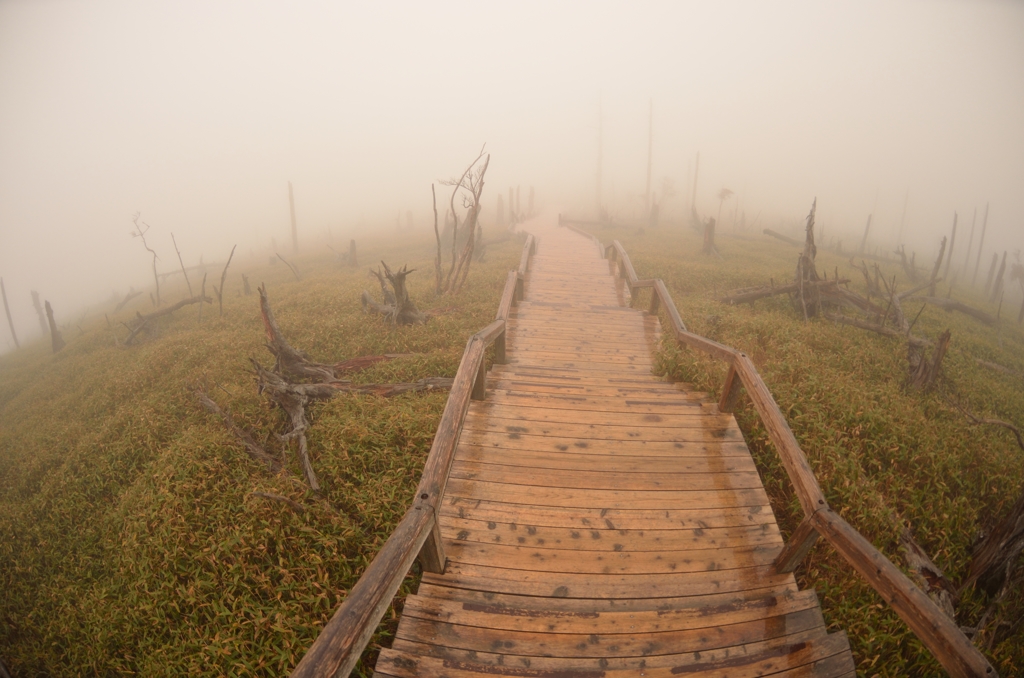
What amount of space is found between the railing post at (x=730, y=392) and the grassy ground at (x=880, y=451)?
365 millimetres

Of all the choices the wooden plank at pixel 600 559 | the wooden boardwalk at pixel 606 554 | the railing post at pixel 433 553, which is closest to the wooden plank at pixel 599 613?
the wooden boardwalk at pixel 606 554

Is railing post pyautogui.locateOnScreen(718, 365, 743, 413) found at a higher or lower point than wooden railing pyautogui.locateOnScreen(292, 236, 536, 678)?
lower

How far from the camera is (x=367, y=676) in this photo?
3236 millimetres

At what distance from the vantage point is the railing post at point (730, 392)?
540cm

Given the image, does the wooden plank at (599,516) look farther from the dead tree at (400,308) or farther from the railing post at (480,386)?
the dead tree at (400,308)

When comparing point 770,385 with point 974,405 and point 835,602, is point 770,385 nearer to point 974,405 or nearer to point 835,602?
point 835,602

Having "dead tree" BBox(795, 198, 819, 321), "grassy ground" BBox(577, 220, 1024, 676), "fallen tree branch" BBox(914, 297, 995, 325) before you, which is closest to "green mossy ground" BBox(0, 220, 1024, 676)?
"grassy ground" BBox(577, 220, 1024, 676)

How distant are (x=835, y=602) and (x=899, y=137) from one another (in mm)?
167318

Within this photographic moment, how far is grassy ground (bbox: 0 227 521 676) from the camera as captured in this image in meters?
4.07

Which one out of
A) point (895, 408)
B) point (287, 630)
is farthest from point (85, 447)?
point (895, 408)

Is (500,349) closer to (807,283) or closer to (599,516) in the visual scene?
(599,516)

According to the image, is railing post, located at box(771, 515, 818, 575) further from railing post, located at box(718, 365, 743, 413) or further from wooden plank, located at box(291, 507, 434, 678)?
wooden plank, located at box(291, 507, 434, 678)

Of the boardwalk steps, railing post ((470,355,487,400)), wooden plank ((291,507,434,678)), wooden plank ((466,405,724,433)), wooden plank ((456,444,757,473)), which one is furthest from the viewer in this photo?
railing post ((470,355,487,400))

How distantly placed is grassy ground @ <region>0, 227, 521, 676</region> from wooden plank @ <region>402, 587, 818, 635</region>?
904 millimetres
